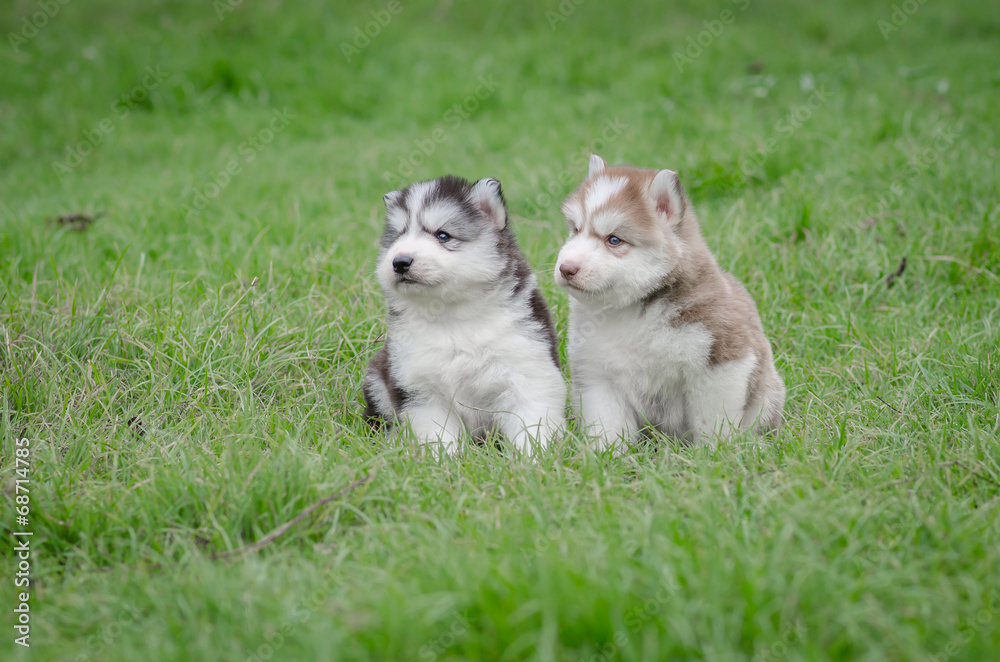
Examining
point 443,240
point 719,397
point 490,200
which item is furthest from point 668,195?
point 443,240

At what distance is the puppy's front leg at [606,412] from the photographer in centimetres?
365

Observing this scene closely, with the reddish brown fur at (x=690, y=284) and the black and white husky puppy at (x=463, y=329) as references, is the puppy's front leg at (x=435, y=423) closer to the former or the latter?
the black and white husky puppy at (x=463, y=329)

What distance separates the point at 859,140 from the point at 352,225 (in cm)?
460

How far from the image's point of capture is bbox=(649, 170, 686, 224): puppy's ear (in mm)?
3549

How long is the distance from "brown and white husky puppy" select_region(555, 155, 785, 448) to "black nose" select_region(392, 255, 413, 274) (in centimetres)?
67

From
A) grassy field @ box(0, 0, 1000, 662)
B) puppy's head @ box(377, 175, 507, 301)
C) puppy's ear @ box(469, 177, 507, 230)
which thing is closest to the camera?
grassy field @ box(0, 0, 1000, 662)

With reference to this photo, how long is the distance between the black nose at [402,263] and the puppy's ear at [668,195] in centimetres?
114

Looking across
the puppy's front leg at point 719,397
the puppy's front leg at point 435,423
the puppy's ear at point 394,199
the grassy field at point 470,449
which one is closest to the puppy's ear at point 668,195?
the puppy's front leg at point 719,397

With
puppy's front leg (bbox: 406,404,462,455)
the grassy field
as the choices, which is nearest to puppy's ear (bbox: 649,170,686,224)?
the grassy field

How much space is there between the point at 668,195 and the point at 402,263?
1265 mm

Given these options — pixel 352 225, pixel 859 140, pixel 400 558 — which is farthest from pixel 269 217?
pixel 859 140

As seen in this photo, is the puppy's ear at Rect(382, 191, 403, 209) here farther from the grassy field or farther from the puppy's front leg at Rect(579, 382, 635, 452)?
the puppy's front leg at Rect(579, 382, 635, 452)

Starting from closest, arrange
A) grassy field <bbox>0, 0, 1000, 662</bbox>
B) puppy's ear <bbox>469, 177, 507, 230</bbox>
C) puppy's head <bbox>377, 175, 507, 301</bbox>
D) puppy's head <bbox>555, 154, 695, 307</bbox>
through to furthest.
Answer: grassy field <bbox>0, 0, 1000, 662</bbox> < puppy's head <bbox>555, 154, 695, 307</bbox> < puppy's head <bbox>377, 175, 507, 301</bbox> < puppy's ear <bbox>469, 177, 507, 230</bbox>

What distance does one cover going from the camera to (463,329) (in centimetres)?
368
